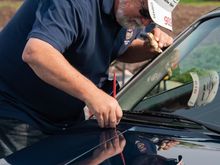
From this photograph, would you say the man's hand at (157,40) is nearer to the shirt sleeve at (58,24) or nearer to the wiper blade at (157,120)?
the wiper blade at (157,120)

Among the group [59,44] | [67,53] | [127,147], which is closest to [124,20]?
[67,53]

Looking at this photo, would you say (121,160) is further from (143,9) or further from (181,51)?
(181,51)

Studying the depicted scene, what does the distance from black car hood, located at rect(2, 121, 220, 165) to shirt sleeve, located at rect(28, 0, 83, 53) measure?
0.41 metres

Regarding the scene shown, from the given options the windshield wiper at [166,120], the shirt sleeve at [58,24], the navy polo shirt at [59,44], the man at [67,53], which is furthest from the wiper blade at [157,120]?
the shirt sleeve at [58,24]

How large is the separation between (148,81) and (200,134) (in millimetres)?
712

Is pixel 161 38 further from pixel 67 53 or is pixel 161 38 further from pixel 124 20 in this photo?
pixel 67 53

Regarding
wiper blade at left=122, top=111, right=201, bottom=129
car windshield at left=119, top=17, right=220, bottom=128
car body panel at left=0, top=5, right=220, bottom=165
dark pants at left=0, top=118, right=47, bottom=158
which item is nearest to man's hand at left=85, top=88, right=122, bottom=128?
car body panel at left=0, top=5, right=220, bottom=165

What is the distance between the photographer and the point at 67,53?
9.41 feet

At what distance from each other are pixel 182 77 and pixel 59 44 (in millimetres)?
861

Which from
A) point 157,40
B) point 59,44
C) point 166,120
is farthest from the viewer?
point 157,40

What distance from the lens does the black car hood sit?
7.74 ft

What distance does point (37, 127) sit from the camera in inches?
124

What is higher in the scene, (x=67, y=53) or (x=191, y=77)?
(x=67, y=53)

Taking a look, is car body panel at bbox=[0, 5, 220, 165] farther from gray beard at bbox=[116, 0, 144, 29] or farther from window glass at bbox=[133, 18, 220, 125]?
gray beard at bbox=[116, 0, 144, 29]
